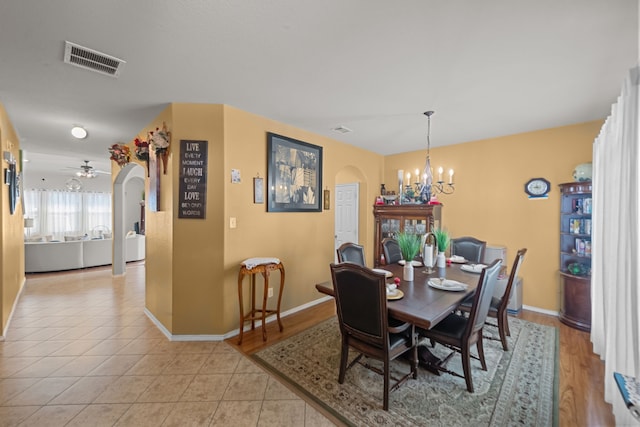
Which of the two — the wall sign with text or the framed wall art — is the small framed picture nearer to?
the framed wall art

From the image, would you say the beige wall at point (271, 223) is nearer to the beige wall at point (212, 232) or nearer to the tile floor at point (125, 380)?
the beige wall at point (212, 232)

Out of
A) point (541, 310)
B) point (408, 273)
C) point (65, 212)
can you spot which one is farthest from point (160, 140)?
point (65, 212)

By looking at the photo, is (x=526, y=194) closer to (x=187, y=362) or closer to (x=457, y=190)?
(x=457, y=190)

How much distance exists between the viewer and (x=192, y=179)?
2.78 m

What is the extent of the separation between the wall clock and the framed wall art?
9.45 feet

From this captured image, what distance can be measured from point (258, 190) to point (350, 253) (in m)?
1.30

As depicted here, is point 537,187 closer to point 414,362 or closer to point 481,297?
point 481,297

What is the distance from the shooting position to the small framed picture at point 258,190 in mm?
3111

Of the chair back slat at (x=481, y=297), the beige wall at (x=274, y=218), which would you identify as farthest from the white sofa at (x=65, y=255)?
the chair back slat at (x=481, y=297)

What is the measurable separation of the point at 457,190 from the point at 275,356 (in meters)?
3.65

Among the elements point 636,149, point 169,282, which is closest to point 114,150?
point 169,282

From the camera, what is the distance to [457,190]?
14.2 feet

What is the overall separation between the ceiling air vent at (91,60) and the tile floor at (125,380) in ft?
8.06

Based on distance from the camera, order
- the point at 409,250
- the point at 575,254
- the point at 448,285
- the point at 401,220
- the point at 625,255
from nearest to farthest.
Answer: the point at 625,255 → the point at 448,285 → the point at 409,250 → the point at 575,254 → the point at 401,220
